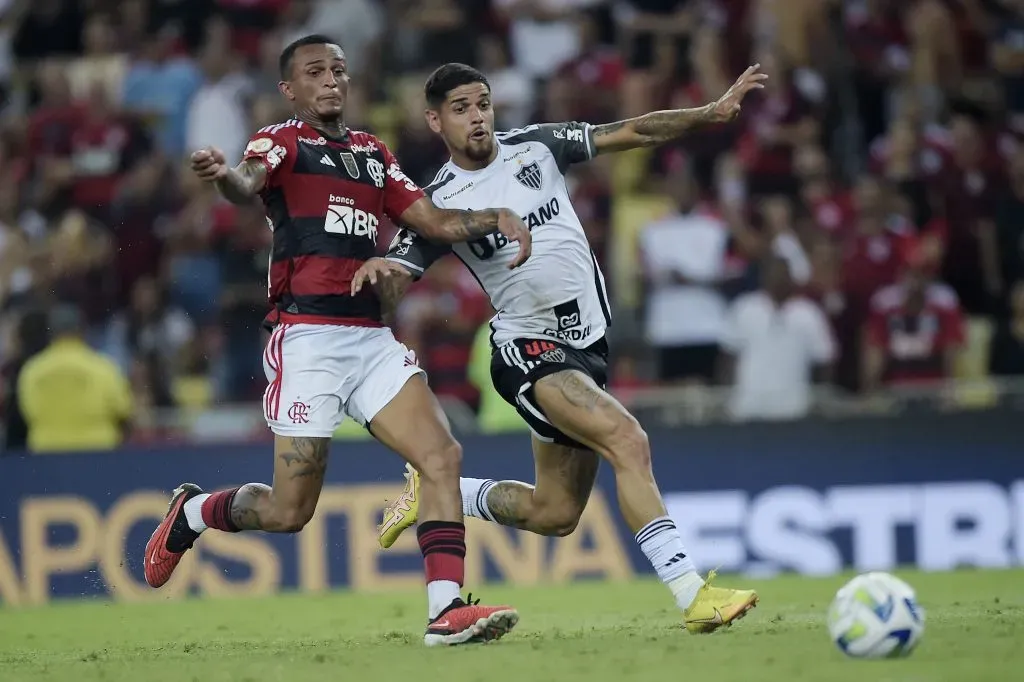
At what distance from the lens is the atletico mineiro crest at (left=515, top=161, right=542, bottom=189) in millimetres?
9680

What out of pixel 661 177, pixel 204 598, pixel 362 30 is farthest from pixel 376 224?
pixel 362 30

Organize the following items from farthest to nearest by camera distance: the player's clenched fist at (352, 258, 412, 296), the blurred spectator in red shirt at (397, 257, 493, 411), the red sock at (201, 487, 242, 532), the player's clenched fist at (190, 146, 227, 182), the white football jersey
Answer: the blurred spectator in red shirt at (397, 257, 493, 411)
the red sock at (201, 487, 242, 532)
the white football jersey
the player's clenched fist at (352, 258, 412, 296)
the player's clenched fist at (190, 146, 227, 182)

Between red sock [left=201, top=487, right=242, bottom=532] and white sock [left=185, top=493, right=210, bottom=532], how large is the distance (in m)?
0.06

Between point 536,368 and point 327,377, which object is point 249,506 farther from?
point 536,368

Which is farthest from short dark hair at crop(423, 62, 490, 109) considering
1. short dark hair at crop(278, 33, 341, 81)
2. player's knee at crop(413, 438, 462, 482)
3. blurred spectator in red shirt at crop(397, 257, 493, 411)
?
blurred spectator in red shirt at crop(397, 257, 493, 411)

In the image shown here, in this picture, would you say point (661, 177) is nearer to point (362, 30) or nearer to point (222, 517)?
point (362, 30)

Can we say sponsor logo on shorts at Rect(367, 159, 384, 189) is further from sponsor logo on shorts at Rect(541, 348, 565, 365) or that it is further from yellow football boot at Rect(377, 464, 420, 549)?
yellow football boot at Rect(377, 464, 420, 549)

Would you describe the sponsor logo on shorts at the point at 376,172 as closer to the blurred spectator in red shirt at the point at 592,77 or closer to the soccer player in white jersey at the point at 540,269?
the soccer player in white jersey at the point at 540,269

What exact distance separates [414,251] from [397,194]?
35 centimetres

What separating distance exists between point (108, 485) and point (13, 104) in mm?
6576

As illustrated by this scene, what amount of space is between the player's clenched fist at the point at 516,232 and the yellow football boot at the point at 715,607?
1870 millimetres

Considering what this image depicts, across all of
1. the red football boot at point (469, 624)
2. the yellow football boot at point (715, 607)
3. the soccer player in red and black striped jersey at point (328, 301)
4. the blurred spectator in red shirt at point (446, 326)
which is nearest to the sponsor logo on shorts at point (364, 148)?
the soccer player in red and black striped jersey at point (328, 301)

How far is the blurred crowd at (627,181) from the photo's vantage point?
16047mm

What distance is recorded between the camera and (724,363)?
16.1m
